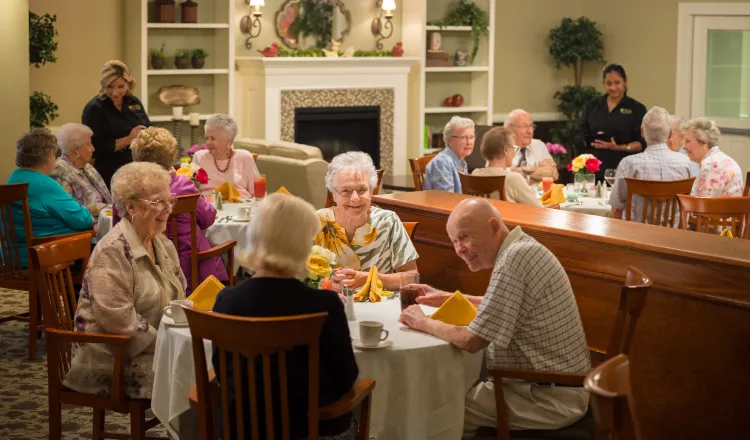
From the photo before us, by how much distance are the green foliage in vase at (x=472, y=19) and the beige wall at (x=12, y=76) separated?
485 centimetres

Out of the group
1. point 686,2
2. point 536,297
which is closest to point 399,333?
point 536,297

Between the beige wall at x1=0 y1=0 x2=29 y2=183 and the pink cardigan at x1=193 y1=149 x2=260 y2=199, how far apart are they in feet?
→ 6.03

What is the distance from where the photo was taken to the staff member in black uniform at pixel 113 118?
25.6 ft

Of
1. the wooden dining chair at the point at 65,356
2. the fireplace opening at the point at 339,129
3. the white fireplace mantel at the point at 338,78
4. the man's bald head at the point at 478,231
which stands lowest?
the wooden dining chair at the point at 65,356

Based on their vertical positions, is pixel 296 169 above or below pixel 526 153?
below

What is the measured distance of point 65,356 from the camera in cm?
387

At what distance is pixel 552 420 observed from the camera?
3.39 m

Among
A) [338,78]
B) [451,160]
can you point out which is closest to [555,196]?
[451,160]

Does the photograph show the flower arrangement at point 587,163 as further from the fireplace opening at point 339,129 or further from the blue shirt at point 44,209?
the fireplace opening at point 339,129

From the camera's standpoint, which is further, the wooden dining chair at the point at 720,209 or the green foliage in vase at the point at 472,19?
the green foliage in vase at the point at 472,19

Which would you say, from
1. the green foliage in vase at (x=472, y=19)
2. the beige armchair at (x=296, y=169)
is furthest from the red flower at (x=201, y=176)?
the green foliage in vase at (x=472, y=19)

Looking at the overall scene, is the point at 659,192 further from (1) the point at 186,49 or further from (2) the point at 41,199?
(1) the point at 186,49

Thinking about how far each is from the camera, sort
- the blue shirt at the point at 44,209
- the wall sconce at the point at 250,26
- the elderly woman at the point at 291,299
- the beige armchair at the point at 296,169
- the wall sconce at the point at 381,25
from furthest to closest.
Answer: the wall sconce at the point at 381,25 < the wall sconce at the point at 250,26 < the beige armchair at the point at 296,169 < the blue shirt at the point at 44,209 < the elderly woman at the point at 291,299

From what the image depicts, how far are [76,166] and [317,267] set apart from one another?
337 cm
